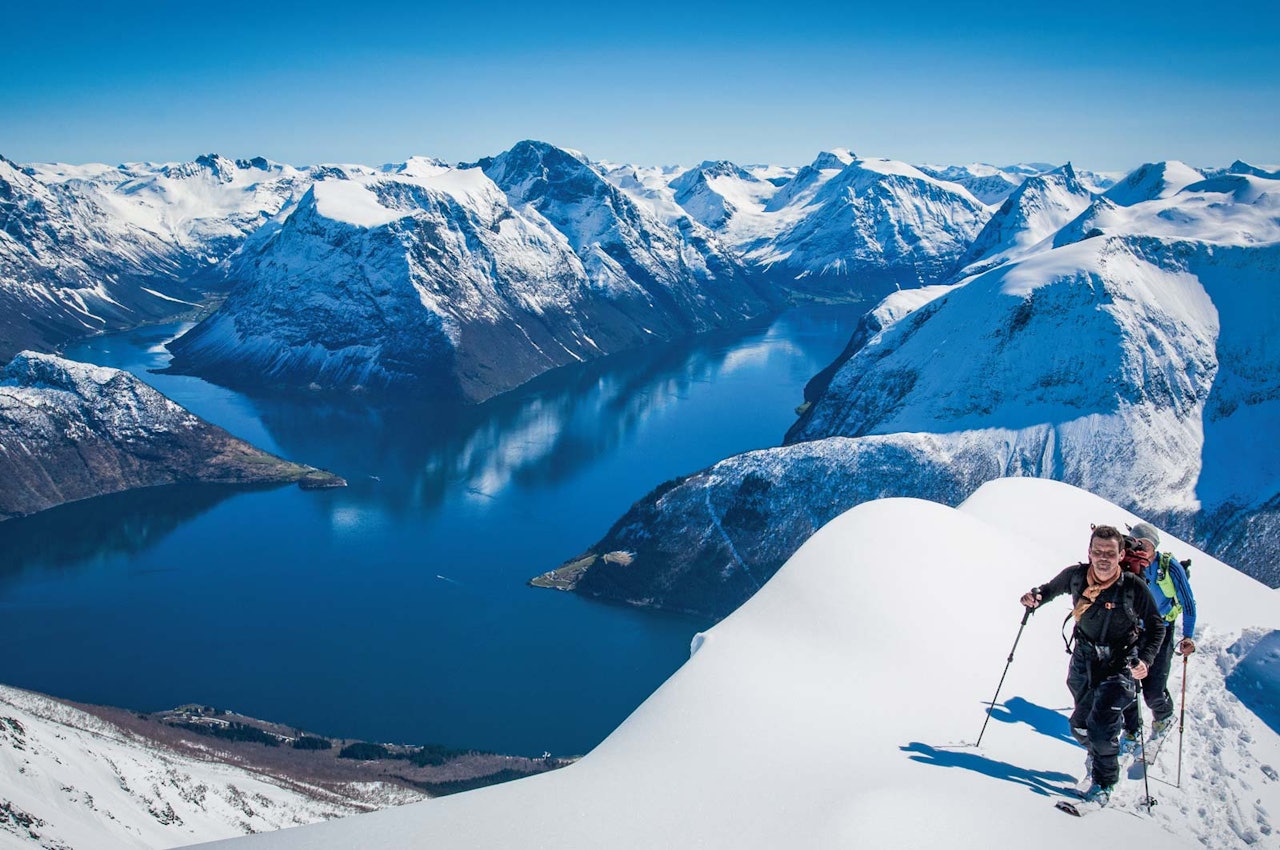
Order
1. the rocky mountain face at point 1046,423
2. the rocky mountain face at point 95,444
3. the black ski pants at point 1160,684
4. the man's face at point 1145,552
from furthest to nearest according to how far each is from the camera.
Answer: the rocky mountain face at point 95,444 → the rocky mountain face at point 1046,423 → the black ski pants at point 1160,684 → the man's face at point 1145,552

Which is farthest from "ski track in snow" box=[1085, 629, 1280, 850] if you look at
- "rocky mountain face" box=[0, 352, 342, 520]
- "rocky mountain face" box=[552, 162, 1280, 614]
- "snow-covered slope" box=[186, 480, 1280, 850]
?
"rocky mountain face" box=[0, 352, 342, 520]

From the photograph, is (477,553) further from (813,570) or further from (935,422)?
(813,570)

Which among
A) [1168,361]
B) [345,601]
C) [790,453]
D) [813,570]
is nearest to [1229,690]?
[813,570]

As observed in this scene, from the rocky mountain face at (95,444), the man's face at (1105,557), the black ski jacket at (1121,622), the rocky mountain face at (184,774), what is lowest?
the rocky mountain face at (184,774)

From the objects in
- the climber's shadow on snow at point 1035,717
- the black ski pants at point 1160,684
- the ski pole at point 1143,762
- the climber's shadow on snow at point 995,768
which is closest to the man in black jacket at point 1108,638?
the ski pole at point 1143,762

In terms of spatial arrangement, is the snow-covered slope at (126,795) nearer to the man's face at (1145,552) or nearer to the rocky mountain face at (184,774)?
the rocky mountain face at (184,774)

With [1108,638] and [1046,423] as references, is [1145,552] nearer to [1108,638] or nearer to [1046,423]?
[1108,638]

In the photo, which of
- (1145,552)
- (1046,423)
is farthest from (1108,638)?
(1046,423)
